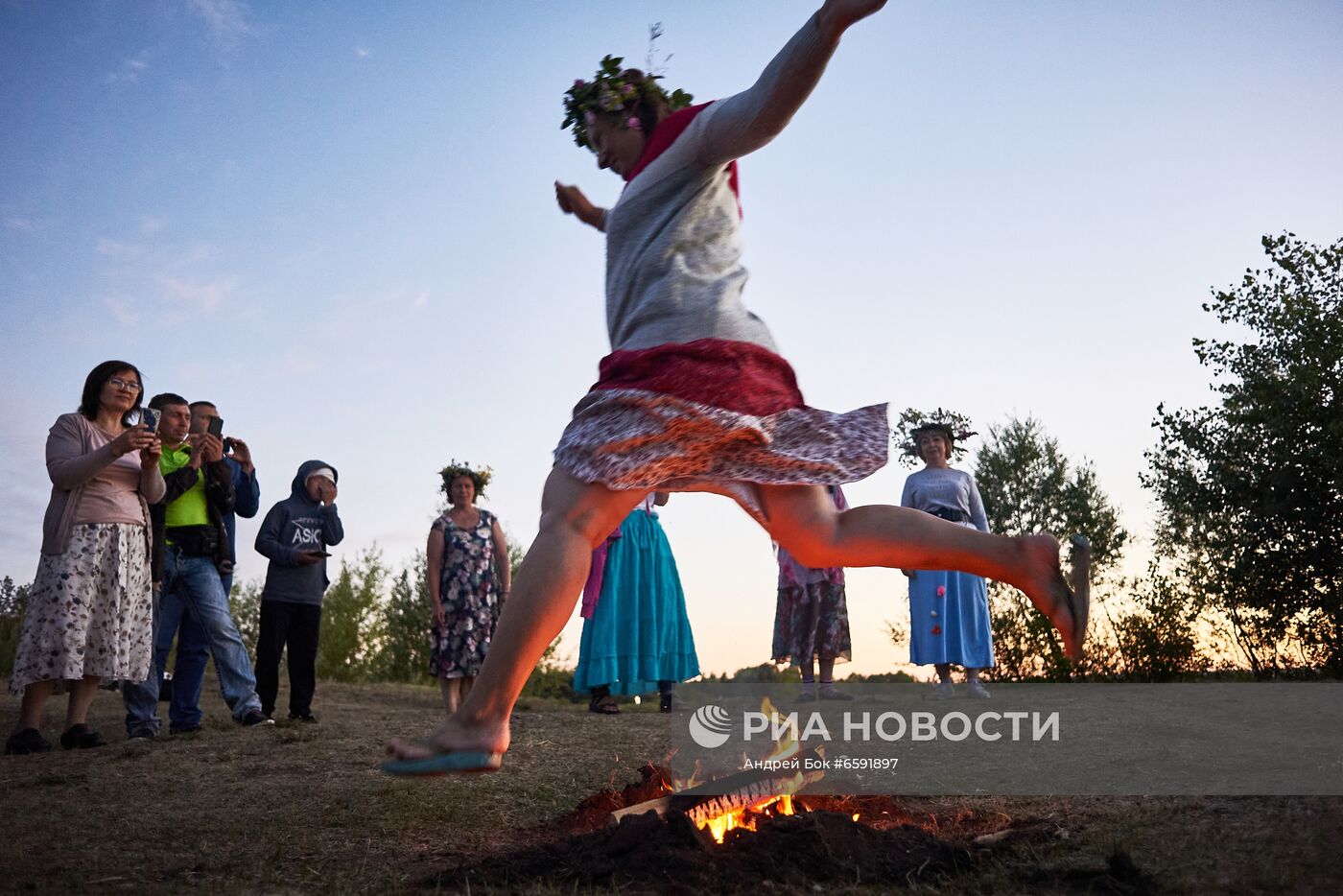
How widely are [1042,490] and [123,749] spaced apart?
12.3 m

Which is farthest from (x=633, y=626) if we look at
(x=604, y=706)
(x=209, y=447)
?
(x=209, y=447)

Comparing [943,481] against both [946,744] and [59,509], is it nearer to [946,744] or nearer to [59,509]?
[946,744]

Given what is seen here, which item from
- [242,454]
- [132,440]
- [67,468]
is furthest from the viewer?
[242,454]

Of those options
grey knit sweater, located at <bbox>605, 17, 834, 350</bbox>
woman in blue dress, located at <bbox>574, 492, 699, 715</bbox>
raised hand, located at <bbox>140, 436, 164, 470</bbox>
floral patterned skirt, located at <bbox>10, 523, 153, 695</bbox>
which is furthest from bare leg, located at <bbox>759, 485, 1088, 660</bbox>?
woman in blue dress, located at <bbox>574, 492, 699, 715</bbox>

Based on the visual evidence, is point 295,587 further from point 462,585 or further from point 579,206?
point 579,206

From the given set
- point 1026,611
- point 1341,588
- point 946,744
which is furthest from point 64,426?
point 1026,611

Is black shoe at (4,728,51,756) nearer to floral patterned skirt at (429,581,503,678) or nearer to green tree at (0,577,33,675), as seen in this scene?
floral patterned skirt at (429,581,503,678)

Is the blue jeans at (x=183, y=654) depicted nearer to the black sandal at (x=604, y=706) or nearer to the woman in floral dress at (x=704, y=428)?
the black sandal at (x=604, y=706)

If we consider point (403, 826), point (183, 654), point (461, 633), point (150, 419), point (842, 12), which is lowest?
point (403, 826)

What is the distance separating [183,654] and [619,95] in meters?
4.69

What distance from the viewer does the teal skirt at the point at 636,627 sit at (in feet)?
24.5

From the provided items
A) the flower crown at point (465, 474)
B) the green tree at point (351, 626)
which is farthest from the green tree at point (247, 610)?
the flower crown at point (465, 474)

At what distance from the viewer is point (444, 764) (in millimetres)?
2059

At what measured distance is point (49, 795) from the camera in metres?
3.82
